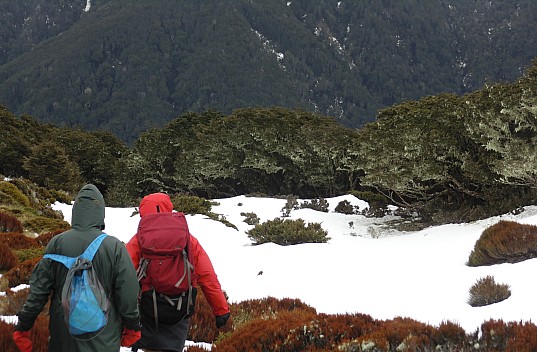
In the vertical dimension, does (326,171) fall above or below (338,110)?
below

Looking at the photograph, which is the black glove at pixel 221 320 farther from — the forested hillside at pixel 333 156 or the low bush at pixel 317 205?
the low bush at pixel 317 205

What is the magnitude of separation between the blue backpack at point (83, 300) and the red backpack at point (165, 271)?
58cm

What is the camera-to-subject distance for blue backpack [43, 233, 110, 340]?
2.79m

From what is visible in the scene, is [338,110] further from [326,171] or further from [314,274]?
[314,274]

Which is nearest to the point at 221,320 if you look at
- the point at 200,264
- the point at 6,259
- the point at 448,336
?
the point at 200,264

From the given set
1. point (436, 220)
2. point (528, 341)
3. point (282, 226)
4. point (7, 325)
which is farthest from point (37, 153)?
point (528, 341)

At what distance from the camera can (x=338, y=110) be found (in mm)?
184750

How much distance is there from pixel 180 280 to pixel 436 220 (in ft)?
39.3

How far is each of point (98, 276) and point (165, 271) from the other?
60cm

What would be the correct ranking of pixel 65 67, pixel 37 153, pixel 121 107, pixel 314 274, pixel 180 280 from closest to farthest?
1. pixel 180 280
2. pixel 314 274
3. pixel 37 153
4. pixel 121 107
5. pixel 65 67

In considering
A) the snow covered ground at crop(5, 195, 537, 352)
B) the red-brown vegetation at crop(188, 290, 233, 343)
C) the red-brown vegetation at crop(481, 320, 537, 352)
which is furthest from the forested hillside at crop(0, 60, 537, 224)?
the red-brown vegetation at crop(188, 290, 233, 343)

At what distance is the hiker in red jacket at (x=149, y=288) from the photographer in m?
3.55

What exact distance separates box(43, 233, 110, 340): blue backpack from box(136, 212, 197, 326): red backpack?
0.58m

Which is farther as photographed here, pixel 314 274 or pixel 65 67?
pixel 65 67
